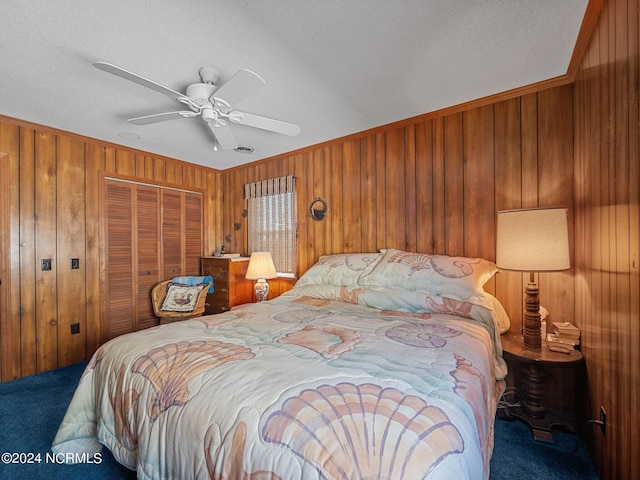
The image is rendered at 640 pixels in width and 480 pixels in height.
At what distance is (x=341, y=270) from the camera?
8.30 ft

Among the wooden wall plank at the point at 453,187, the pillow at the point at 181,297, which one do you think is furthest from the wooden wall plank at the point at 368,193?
the pillow at the point at 181,297

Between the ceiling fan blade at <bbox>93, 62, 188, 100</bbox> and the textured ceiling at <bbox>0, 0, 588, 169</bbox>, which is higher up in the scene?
the textured ceiling at <bbox>0, 0, 588, 169</bbox>

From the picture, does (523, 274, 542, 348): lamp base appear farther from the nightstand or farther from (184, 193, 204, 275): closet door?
(184, 193, 204, 275): closet door

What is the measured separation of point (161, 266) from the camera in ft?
11.7

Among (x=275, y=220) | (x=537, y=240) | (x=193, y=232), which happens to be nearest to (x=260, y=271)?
(x=275, y=220)

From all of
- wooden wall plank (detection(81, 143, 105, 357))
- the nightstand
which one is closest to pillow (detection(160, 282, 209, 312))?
wooden wall plank (detection(81, 143, 105, 357))

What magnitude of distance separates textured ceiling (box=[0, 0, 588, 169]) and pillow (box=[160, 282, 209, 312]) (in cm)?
191

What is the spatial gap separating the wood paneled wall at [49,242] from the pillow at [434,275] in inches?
115

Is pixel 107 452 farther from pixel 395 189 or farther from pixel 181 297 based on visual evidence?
pixel 395 189

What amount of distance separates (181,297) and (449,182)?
3135 millimetres

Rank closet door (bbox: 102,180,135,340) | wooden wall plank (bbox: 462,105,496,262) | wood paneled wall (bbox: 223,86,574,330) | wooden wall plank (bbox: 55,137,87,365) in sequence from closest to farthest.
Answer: wood paneled wall (bbox: 223,86,574,330) < wooden wall plank (bbox: 462,105,496,262) < wooden wall plank (bbox: 55,137,87,365) < closet door (bbox: 102,180,135,340)

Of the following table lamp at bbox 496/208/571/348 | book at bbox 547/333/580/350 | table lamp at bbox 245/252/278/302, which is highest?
table lamp at bbox 496/208/571/348

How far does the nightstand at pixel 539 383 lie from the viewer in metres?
1.62

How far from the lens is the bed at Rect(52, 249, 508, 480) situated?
70 cm
